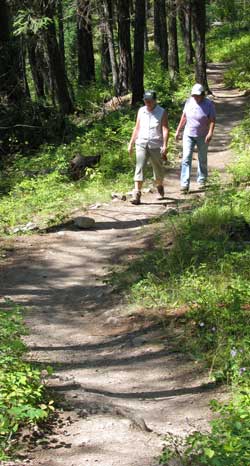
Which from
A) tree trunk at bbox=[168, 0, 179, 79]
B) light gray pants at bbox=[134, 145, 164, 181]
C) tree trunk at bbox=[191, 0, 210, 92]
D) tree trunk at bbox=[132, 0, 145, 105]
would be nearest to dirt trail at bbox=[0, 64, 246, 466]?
light gray pants at bbox=[134, 145, 164, 181]

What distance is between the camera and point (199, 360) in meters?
5.37

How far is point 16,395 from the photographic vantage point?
13.4 ft

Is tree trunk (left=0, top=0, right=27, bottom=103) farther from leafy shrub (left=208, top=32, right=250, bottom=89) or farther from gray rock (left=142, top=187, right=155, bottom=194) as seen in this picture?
leafy shrub (left=208, top=32, right=250, bottom=89)

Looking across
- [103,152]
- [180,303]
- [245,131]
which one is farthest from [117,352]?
[245,131]

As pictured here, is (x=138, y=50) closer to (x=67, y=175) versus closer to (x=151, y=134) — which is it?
(x=67, y=175)

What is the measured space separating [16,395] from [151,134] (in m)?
7.14

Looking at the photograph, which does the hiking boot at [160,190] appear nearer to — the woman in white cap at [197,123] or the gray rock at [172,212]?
the woman in white cap at [197,123]

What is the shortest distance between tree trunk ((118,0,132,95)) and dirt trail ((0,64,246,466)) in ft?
35.6

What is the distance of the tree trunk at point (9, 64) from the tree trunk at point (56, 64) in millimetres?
1052

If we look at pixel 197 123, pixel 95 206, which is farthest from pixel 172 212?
pixel 95 206

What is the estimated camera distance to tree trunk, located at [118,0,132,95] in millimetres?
20039

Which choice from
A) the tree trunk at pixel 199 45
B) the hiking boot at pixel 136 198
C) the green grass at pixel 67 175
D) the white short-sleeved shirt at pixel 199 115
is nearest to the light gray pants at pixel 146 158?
the hiking boot at pixel 136 198

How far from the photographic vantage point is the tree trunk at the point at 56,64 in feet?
57.0

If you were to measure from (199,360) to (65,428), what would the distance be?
1.58 metres
